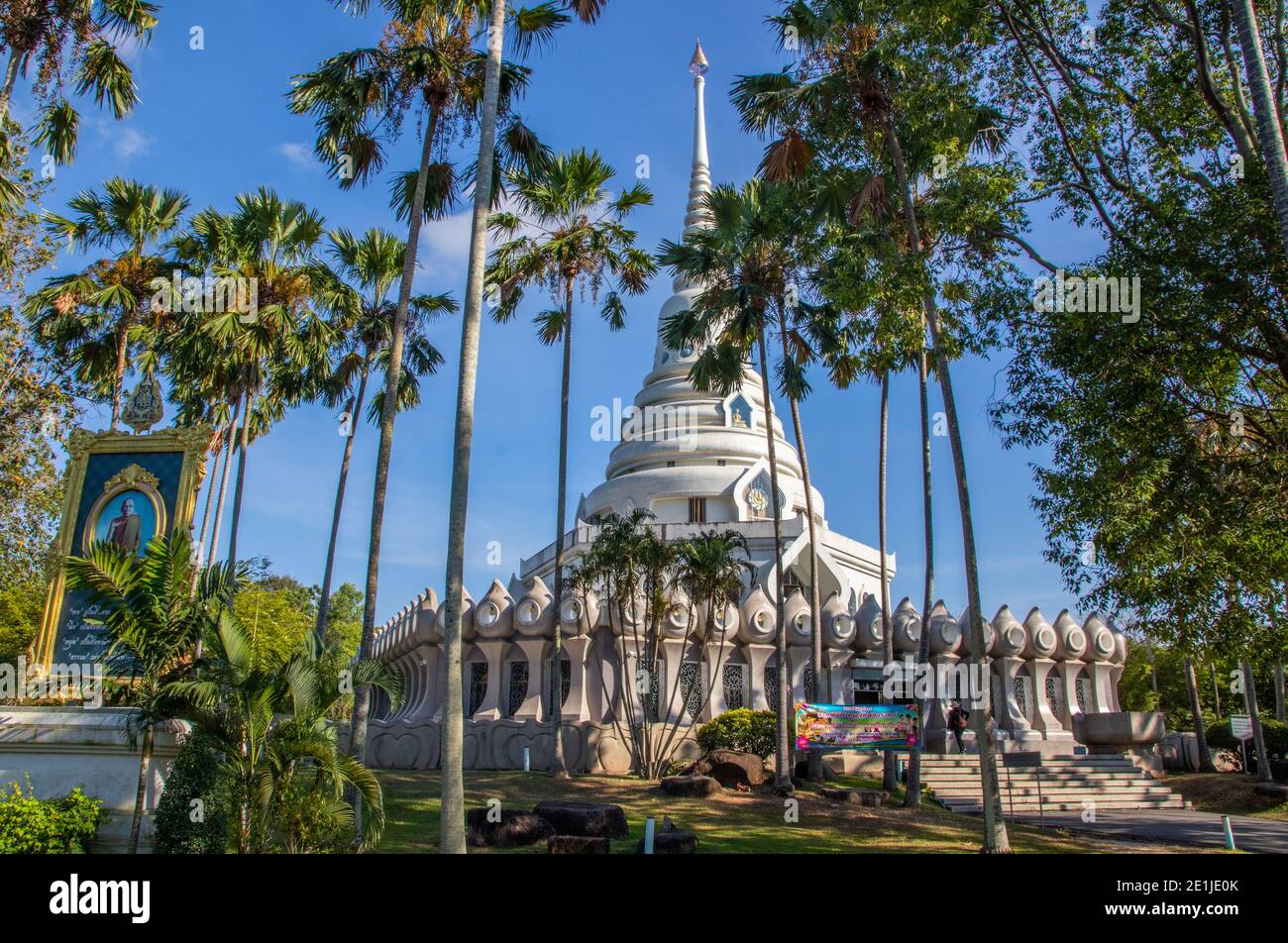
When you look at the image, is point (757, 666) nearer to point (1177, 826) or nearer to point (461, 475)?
point (1177, 826)

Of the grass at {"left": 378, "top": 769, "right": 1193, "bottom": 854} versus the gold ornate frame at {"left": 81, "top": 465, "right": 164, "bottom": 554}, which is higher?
the gold ornate frame at {"left": 81, "top": 465, "right": 164, "bottom": 554}

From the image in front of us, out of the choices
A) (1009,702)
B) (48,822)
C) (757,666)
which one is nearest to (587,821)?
(48,822)

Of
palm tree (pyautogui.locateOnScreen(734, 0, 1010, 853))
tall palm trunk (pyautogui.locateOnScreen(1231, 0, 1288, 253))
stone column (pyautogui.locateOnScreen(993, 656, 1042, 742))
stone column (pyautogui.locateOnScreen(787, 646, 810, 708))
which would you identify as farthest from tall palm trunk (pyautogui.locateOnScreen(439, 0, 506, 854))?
stone column (pyautogui.locateOnScreen(993, 656, 1042, 742))

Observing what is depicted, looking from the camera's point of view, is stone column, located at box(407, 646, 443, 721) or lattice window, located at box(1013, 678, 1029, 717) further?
lattice window, located at box(1013, 678, 1029, 717)

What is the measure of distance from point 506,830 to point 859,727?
32.4 feet

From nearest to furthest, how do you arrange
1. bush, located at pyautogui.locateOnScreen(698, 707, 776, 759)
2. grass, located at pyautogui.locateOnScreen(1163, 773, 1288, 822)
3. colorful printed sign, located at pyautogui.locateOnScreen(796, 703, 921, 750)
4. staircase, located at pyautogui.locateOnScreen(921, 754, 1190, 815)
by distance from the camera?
1. colorful printed sign, located at pyautogui.locateOnScreen(796, 703, 921, 750)
2. staircase, located at pyautogui.locateOnScreen(921, 754, 1190, 815)
3. grass, located at pyautogui.locateOnScreen(1163, 773, 1288, 822)
4. bush, located at pyautogui.locateOnScreen(698, 707, 776, 759)

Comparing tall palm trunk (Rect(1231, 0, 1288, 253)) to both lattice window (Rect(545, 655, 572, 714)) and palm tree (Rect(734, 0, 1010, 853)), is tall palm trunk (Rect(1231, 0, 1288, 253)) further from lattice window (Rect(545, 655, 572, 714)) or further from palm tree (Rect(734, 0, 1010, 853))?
lattice window (Rect(545, 655, 572, 714))

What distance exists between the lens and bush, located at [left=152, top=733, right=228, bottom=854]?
11266 mm

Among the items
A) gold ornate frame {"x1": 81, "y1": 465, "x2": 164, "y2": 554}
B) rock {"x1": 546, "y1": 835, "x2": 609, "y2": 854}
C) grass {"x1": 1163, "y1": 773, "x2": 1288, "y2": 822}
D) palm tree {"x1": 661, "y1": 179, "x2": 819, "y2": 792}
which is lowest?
grass {"x1": 1163, "y1": 773, "x2": 1288, "y2": 822}

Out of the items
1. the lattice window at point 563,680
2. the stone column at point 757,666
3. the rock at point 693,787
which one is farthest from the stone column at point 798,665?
the rock at point 693,787

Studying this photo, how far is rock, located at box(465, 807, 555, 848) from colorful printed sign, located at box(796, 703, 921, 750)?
886cm

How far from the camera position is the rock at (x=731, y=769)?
69.5ft
